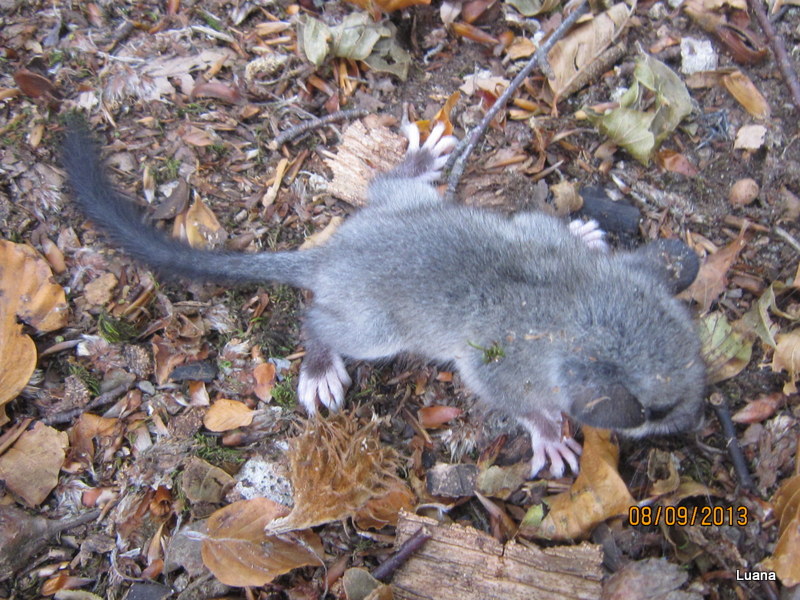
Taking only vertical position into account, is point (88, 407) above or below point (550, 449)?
below

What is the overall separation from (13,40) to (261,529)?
12.4 ft

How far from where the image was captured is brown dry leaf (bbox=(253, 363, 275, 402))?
3662mm

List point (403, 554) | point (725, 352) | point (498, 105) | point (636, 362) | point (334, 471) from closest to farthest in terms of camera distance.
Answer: point (636, 362) → point (403, 554) → point (334, 471) → point (725, 352) → point (498, 105)

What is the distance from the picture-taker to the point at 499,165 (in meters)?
4.12

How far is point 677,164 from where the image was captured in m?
3.90

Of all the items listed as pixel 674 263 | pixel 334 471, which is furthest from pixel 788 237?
pixel 334 471

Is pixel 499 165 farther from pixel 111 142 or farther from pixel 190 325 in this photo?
pixel 111 142

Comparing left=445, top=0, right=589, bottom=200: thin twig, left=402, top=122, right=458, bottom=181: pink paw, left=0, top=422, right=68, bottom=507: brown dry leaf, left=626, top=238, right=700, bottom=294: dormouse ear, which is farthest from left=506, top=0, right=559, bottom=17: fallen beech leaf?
left=0, top=422, right=68, bottom=507: brown dry leaf

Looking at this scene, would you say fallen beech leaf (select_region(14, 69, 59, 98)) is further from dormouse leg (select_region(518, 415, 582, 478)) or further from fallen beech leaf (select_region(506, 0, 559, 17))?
dormouse leg (select_region(518, 415, 582, 478))

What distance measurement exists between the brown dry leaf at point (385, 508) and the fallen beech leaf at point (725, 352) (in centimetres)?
182

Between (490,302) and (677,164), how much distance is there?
166cm

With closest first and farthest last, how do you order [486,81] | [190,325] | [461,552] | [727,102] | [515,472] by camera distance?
[461,552], [515,472], [190,325], [727,102], [486,81]

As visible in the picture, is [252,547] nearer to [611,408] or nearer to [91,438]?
[91,438]

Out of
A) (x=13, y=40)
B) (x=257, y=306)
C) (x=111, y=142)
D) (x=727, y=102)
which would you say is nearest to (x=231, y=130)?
(x=111, y=142)
